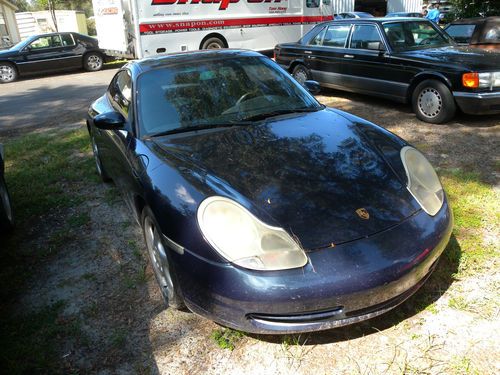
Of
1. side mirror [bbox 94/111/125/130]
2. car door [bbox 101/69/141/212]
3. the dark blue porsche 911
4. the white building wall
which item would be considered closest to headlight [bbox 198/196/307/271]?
the dark blue porsche 911

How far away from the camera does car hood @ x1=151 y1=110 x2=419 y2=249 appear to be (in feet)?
7.07

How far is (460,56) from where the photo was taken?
600cm

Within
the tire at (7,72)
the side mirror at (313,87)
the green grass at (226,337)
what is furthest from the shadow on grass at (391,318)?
the tire at (7,72)

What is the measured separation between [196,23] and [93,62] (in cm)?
523

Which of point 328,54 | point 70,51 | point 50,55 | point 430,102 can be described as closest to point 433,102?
point 430,102

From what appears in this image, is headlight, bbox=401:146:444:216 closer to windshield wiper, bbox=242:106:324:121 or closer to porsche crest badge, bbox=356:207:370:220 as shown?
porsche crest badge, bbox=356:207:370:220

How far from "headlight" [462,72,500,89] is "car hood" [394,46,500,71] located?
0.09 m

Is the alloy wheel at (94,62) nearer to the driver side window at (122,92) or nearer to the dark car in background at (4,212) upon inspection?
the driver side window at (122,92)

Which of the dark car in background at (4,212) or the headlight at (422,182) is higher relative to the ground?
the headlight at (422,182)

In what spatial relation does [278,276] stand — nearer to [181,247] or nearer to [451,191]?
[181,247]

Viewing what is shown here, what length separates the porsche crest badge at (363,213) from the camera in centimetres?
219

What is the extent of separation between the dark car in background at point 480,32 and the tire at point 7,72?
13.1m

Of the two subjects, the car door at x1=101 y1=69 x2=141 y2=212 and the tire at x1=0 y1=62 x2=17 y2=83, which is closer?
the car door at x1=101 y1=69 x2=141 y2=212

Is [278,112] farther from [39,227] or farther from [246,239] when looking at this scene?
[39,227]
